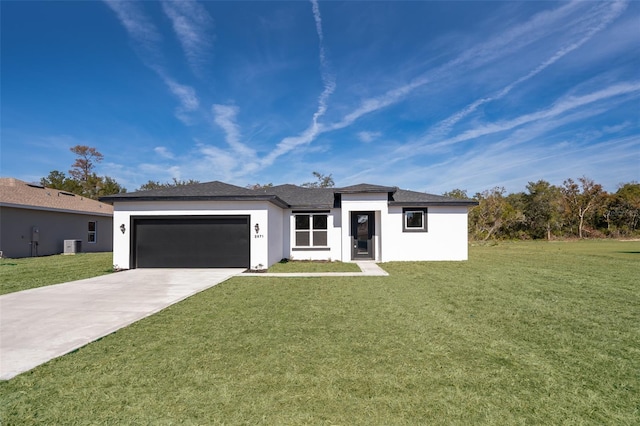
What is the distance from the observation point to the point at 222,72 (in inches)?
540

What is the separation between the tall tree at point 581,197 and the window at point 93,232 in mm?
43023

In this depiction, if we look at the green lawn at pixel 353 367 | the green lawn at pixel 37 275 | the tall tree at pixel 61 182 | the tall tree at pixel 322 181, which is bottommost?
the green lawn at pixel 37 275

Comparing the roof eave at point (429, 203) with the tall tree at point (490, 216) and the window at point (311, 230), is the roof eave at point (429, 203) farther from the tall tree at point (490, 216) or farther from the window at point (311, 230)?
the tall tree at point (490, 216)

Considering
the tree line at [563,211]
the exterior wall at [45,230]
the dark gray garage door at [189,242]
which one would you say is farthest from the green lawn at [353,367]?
the tree line at [563,211]

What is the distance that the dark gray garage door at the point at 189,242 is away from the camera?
1127 cm

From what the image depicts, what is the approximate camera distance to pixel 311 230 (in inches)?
563

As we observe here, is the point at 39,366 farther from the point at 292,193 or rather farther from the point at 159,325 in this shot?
the point at 292,193

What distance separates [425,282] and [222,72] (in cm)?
1279

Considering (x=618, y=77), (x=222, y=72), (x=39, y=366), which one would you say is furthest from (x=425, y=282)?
(x=618, y=77)

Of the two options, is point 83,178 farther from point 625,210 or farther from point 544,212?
point 625,210

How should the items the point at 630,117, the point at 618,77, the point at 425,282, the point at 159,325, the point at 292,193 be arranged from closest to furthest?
the point at 159,325 → the point at 425,282 → the point at 618,77 → the point at 292,193 → the point at 630,117

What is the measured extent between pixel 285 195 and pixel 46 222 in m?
14.1

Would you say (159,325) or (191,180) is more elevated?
(191,180)

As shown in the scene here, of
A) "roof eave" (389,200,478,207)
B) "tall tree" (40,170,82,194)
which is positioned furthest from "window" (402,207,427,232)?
"tall tree" (40,170,82,194)
